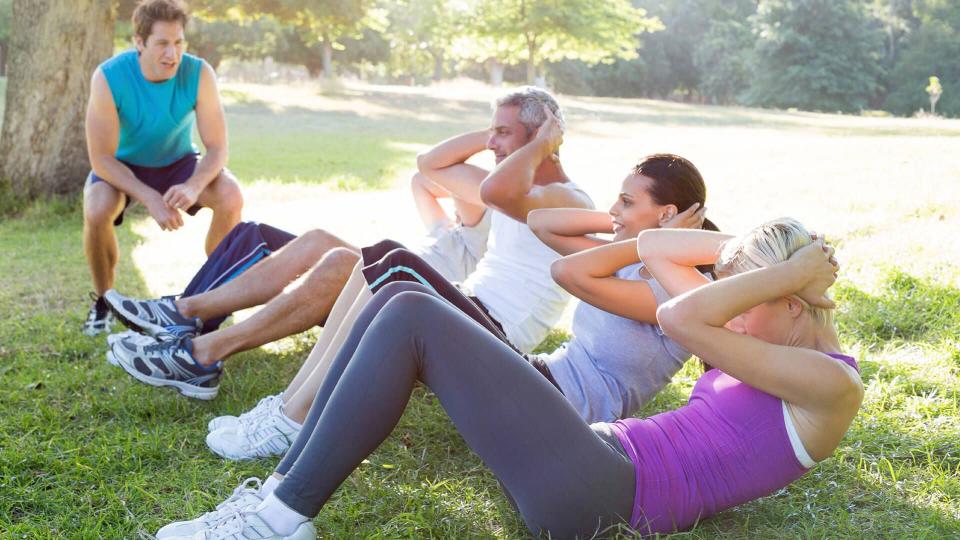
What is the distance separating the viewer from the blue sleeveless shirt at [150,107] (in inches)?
213

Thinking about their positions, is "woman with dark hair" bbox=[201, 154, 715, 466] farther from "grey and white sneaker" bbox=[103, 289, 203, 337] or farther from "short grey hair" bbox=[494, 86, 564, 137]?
"grey and white sneaker" bbox=[103, 289, 203, 337]

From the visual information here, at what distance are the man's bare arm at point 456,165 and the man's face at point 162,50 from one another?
179cm

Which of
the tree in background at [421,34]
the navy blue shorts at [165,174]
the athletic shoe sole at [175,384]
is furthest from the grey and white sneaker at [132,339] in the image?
the tree in background at [421,34]

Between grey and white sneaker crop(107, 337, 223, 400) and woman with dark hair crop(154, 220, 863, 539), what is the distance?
51.6 inches

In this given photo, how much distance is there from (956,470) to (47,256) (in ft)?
20.7

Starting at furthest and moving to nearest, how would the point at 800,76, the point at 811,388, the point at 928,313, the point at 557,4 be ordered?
the point at 800,76 → the point at 557,4 → the point at 928,313 → the point at 811,388

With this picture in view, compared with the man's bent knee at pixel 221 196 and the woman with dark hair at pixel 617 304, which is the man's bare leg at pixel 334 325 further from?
the man's bent knee at pixel 221 196

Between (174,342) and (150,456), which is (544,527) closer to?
(150,456)

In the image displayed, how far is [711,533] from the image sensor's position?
2.71 metres

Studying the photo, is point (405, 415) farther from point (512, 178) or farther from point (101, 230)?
point (101, 230)

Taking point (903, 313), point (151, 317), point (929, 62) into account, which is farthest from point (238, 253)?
point (929, 62)

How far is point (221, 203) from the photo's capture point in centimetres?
547

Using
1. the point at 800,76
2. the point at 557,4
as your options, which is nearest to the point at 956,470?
the point at 557,4

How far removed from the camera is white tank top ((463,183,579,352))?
11.8ft
